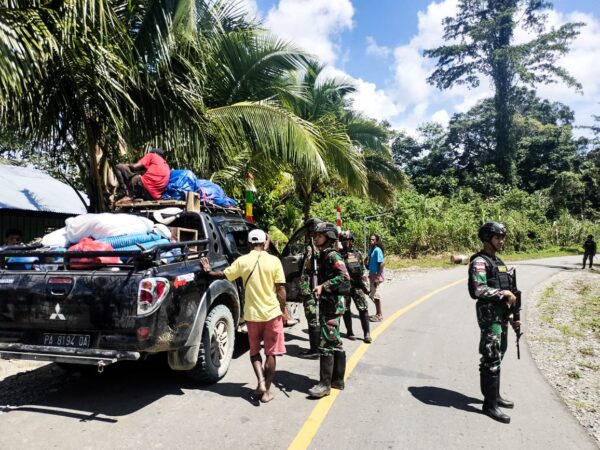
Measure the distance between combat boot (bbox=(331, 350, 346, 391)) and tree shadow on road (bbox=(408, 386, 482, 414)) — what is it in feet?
2.44

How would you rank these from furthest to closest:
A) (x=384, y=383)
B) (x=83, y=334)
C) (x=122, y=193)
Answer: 1. (x=122, y=193)
2. (x=384, y=383)
3. (x=83, y=334)

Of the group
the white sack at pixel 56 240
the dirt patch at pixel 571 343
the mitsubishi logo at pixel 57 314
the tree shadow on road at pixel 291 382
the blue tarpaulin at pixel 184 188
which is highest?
the blue tarpaulin at pixel 184 188

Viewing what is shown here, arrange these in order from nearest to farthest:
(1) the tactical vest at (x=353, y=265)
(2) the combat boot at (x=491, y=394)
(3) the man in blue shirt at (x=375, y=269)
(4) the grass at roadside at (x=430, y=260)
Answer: (2) the combat boot at (x=491, y=394), (1) the tactical vest at (x=353, y=265), (3) the man in blue shirt at (x=375, y=269), (4) the grass at roadside at (x=430, y=260)

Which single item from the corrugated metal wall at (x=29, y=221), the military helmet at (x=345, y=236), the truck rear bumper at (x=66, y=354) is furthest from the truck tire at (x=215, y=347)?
the corrugated metal wall at (x=29, y=221)

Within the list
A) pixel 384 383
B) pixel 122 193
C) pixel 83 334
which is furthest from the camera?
pixel 122 193

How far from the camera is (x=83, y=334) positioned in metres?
3.96

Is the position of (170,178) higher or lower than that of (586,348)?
higher

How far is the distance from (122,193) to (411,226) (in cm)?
1985

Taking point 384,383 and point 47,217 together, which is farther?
point 47,217

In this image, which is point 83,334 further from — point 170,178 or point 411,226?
point 411,226

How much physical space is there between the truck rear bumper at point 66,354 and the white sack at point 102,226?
1180 mm

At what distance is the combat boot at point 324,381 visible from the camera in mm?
4523

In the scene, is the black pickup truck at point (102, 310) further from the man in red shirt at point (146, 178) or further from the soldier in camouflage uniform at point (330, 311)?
the man in red shirt at point (146, 178)

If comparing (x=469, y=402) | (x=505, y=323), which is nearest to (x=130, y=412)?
(x=469, y=402)
